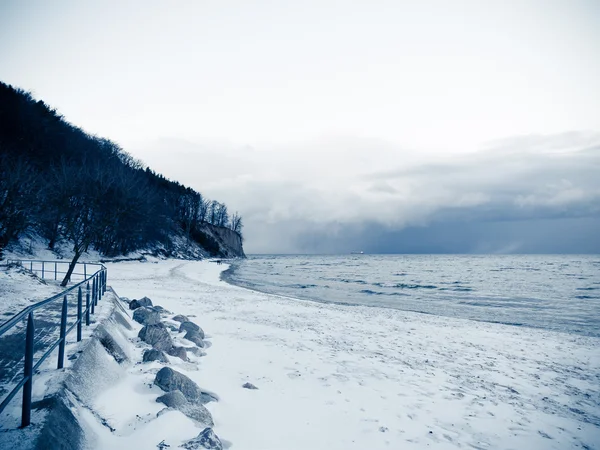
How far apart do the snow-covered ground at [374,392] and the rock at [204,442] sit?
0.19 m

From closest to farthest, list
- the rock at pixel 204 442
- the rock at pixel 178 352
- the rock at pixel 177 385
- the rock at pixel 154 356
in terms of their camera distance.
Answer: the rock at pixel 204 442 → the rock at pixel 177 385 → the rock at pixel 154 356 → the rock at pixel 178 352

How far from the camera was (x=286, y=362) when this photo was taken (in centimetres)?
853

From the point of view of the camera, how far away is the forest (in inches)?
904

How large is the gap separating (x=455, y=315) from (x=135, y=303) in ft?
54.6

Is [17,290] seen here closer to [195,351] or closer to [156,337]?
[156,337]

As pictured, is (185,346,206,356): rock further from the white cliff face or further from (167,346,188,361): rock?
the white cliff face

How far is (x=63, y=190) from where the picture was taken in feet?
93.9

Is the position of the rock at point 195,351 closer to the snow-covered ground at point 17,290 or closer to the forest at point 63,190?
the snow-covered ground at point 17,290

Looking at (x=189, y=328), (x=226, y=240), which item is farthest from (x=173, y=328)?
(x=226, y=240)

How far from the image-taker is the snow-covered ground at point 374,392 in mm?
4957

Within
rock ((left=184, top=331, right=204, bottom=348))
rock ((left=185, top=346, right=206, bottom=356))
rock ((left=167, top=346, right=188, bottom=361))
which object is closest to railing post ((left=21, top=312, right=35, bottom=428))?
rock ((left=167, top=346, right=188, bottom=361))

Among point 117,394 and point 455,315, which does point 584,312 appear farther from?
point 117,394

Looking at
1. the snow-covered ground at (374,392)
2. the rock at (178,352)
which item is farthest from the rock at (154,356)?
the rock at (178,352)

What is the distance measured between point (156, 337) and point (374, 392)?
5410 mm
